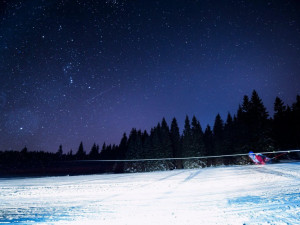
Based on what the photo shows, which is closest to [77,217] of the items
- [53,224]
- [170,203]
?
[53,224]

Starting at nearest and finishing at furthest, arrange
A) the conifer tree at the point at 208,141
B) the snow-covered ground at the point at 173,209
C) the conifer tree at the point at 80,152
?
the snow-covered ground at the point at 173,209 < the conifer tree at the point at 208,141 < the conifer tree at the point at 80,152

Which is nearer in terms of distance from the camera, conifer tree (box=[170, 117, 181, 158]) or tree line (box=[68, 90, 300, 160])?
tree line (box=[68, 90, 300, 160])

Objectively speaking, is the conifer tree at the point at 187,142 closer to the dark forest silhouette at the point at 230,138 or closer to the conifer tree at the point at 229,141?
the dark forest silhouette at the point at 230,138

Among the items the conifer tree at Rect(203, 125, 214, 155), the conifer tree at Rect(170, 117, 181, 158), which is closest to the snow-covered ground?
the conifer tree at Rect(170, 117, 181, 158)

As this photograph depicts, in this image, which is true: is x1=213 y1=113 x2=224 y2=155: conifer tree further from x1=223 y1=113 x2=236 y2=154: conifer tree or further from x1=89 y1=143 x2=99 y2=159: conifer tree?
x1=89 y1=143 x2=99 y2=159: conifer tree

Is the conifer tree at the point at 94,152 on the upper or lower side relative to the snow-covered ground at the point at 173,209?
lower

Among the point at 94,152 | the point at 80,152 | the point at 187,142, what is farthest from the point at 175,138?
the point at 80,152

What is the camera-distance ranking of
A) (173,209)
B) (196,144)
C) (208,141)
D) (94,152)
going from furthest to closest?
1. (94,152)
2. (208,141)
3. (196,144)
4. (173,209)

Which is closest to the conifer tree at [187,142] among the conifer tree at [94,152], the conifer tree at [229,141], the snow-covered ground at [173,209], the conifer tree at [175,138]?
the conifer tree at [175,138]

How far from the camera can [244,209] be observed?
4.24 metres

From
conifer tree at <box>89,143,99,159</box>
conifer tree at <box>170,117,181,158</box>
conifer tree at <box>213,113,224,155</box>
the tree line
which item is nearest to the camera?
the tree line

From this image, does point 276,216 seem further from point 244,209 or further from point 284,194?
point 284,194

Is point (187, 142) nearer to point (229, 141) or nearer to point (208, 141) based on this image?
point (229, 141)

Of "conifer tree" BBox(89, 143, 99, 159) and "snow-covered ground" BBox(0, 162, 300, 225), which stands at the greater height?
"snow-covered ground" BBox(0, 162, 300, 225)
